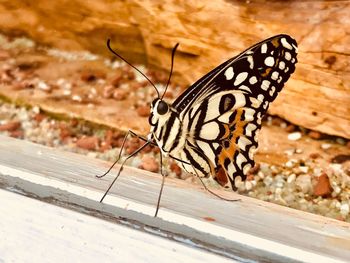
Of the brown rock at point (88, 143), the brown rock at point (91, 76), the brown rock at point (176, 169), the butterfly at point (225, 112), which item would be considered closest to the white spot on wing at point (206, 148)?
the butterfly at point (225, 112)

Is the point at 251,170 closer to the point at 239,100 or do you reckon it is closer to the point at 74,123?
the point at 239,100

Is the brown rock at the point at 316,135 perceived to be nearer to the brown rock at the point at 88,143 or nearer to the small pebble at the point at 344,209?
the small pebble at the point at 344,209

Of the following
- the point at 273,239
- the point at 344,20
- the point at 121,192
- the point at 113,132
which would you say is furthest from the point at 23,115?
the point at 273,239

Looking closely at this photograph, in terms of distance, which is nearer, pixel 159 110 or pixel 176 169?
pixel 159 110

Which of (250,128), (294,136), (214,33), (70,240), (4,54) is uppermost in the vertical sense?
(214,33)

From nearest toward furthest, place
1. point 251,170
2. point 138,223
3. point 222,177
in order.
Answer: point 138,223, point 222,177, point 251,170

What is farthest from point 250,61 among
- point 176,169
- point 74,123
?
point 74,123

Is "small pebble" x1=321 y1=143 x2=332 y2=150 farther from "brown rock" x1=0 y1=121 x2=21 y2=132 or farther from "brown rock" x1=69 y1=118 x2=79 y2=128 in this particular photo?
"brown rock" x1=0 y1=121 x2=21 y2=132
